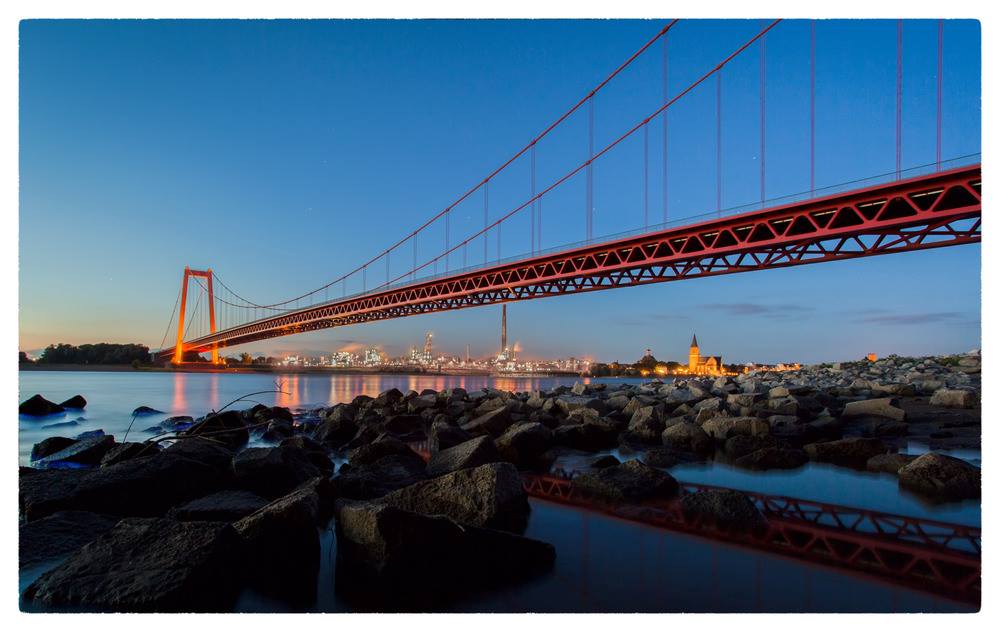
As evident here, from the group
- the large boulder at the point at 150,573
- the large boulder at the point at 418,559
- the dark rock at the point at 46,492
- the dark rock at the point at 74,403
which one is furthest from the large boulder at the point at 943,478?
the dark rock at the point at 74,403

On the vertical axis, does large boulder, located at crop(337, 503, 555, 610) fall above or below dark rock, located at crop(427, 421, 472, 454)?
above

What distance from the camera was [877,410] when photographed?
272 inches

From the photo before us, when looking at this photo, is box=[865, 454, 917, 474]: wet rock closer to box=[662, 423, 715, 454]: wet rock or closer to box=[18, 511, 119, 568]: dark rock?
box=[662, 423, 715, 454]: wet rock

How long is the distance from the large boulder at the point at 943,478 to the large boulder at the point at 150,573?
4.29m

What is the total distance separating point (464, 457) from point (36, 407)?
1201 centimetres

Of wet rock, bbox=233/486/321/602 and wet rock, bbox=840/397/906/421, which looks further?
wet rock, bbox=840/397/906/421

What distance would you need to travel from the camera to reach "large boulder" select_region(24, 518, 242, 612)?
191cm

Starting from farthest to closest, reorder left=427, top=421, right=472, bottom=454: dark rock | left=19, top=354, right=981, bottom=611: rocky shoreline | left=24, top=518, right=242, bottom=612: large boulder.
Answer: left=427, top=421, right=472, bottom=454: dark rock → left=19, top=354, right=981, bottom=611: rocky shoreline → left=24, top=518, right=242, bottom=612: large boulder

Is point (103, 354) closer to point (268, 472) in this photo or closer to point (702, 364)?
point (268, 472)

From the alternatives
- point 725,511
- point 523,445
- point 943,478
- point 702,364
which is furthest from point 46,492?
point 702,364

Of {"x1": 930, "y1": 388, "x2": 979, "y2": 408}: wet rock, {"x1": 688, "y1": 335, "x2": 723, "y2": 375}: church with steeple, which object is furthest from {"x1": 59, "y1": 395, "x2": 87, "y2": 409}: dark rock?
{"x1": 688, "y1": 335, "x2": 723, "y2": 375}: church with steeple

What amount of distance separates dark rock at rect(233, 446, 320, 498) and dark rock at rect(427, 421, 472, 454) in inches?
66.8
